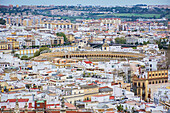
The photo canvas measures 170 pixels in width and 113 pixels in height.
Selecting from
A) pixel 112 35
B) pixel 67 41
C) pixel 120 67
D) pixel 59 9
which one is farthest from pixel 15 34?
pixel 59 9

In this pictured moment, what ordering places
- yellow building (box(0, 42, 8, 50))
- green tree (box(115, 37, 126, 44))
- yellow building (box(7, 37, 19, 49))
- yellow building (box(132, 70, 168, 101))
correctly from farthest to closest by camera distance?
green tree (box(115, 37, 126, 44)) < yellow building (box(7, 37, 19, 49)) < yellow building (box(0, 42, 8, 50)) < yellow building (box(132, 70, 168, 101))

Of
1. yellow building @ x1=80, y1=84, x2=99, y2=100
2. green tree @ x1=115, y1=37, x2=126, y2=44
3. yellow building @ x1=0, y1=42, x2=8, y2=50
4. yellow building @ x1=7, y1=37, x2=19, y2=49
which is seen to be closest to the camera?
yellow building @ x1=80, y1=84, x2=99, y2=100

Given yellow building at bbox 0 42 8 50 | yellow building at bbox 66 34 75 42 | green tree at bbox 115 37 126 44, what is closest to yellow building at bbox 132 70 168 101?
yellow building at bbox 0 42 8 50

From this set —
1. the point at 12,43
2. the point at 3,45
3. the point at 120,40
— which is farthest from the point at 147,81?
the point at 120,40

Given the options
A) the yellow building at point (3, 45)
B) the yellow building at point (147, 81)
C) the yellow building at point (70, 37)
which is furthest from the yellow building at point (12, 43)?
the yellow building at point (147, 81)

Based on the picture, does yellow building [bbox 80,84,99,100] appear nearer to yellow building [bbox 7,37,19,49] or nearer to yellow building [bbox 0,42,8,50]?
yellow building [bbox 0,42,8,50]

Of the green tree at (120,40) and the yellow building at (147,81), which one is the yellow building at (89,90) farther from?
the green tree at (120,40)

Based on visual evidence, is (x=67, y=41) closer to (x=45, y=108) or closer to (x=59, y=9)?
(x=45, y=108)

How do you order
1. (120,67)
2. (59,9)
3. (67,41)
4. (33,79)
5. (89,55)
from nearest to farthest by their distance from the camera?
(33,79) → (120,67) → (89,55) → (67,41) → (59,9)
